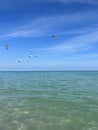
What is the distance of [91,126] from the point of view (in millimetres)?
13812

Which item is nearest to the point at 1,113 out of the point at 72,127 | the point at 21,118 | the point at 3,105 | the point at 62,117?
the point at 21,118

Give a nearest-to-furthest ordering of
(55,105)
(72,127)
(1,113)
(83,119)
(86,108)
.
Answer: (72,127)
(83,119)
(1,113)
(86,108)
(55,105)

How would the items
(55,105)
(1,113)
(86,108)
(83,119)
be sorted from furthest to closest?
(55,105) → (86,108) → (1,113) → (83,119)

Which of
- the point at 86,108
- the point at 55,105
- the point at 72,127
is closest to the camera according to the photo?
the point at 72,127

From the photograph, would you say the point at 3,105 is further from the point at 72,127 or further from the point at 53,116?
the point at 72,127

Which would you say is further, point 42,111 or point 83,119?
point 42,111

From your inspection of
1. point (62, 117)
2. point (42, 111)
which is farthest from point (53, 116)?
point (42, 111)

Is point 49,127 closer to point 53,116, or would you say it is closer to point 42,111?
point 53,116

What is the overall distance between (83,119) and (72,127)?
196cm

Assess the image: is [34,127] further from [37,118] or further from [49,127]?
[37,118]

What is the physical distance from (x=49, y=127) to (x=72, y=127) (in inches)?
53.8

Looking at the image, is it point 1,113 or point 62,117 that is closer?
point 62,117

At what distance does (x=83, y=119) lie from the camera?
15.3m

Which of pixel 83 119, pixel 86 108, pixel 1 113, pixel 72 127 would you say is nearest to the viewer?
pixel 72 127
